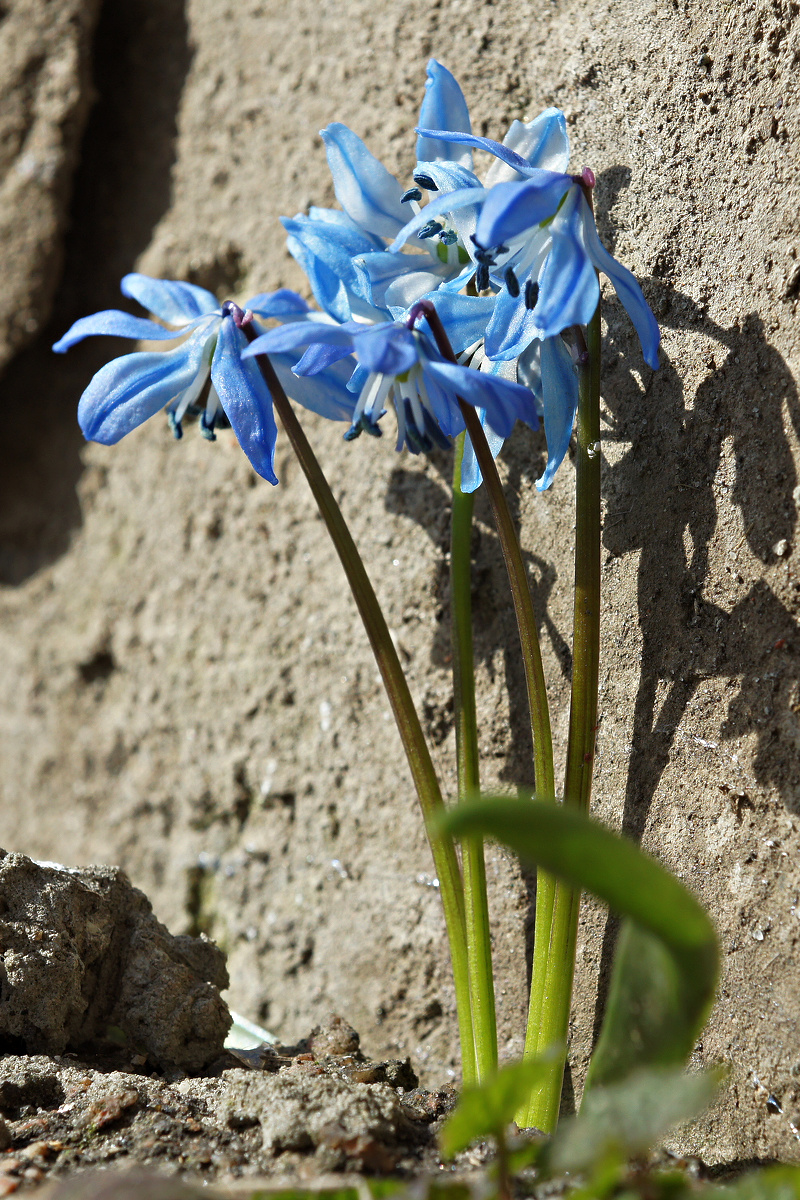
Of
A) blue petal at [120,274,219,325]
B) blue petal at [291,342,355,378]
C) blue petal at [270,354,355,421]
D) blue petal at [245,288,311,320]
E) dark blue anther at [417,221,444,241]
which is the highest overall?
blue petal at [120,274,219,325]

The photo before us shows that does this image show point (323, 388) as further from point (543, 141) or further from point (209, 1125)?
point (209, 1125)

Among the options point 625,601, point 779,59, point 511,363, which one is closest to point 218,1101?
point 625,601

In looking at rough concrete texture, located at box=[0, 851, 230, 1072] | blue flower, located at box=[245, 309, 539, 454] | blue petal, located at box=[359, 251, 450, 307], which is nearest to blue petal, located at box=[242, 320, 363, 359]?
blue flower, located at box=[245, 309, 539, 454]

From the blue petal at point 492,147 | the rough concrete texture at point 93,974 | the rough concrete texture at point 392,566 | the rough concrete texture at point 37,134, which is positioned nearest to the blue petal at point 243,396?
the blue petal at point 492,147

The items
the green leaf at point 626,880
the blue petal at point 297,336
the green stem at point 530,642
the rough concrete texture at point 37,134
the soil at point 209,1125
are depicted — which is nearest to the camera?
the green leaf at point 626,880

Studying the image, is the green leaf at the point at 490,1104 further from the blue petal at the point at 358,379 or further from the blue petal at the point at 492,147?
the blue petal at the point at 492,147

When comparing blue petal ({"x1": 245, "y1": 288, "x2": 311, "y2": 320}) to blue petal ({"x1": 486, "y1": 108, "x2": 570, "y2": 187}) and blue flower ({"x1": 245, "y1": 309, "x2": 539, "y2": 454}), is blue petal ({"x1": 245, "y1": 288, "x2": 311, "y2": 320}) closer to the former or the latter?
blue flower ({"x1": 245, "y1": 309, "x2": 539, "y2": 454})
